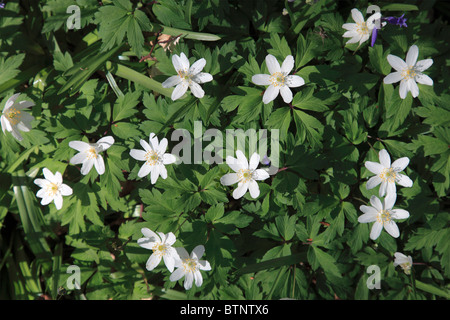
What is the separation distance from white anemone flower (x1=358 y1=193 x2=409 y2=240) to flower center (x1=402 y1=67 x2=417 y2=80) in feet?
2.79

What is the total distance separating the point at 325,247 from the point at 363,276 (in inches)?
18.5

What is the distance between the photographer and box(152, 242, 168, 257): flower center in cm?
255

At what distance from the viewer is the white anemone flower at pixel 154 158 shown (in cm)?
256

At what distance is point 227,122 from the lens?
2.79 metres

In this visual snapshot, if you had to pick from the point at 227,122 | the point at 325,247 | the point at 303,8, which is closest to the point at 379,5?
the point at 303,8

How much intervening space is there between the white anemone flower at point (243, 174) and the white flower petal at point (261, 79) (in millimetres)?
497

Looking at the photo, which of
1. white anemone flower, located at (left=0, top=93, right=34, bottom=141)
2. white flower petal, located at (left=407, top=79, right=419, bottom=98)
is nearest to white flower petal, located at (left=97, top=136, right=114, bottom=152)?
white anemone flower, located at (left=0, top=93, right=34, bottom=141)

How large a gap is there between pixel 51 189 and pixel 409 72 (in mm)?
2855

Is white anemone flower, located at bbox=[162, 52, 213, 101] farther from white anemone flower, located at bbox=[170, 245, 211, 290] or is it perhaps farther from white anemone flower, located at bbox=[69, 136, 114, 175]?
white anemone flower, located at bbox=[170, 245, 211, 290]

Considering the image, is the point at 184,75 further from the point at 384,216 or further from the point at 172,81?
the point at 384,216

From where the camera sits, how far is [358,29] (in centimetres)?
263

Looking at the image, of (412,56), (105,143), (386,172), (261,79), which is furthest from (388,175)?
(105,143)
